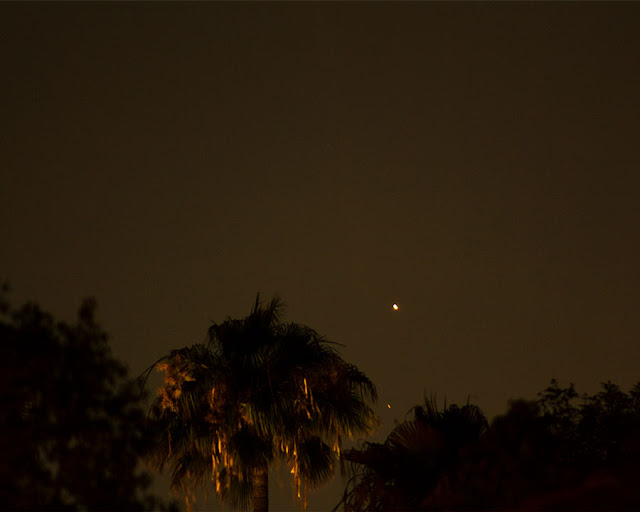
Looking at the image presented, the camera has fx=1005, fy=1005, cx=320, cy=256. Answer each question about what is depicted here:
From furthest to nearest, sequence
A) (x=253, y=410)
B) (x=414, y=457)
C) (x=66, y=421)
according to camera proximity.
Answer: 1. (x=253, y=410)
2. (x=414, y=457)
3. (x=66, y=421)

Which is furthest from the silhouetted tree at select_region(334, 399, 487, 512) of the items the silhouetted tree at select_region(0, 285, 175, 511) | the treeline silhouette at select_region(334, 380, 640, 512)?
the silhouetted tree at select_region(0, 285, 175, 511)

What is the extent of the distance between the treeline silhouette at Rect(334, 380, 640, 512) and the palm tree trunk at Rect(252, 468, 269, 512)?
168 inches

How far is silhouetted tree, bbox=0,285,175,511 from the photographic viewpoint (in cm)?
1137

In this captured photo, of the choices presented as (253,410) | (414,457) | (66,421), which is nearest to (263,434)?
(253,410)

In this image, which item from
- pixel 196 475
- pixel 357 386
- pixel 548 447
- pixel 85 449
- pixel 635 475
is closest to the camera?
pixel 635 475

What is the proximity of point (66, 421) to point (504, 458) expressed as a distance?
17.4 ft

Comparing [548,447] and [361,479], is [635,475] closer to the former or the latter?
[548,447]

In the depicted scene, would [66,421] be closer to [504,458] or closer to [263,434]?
[504,458]

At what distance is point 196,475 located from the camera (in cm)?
1880

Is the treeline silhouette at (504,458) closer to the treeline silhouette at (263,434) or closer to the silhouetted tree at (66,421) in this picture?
the treeline silhouette at (263,434)

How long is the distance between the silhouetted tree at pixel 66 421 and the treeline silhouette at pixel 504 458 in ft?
11.8

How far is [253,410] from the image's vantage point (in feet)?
60.9

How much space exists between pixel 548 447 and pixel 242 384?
7512mm

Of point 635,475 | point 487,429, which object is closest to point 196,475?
point 487,429
